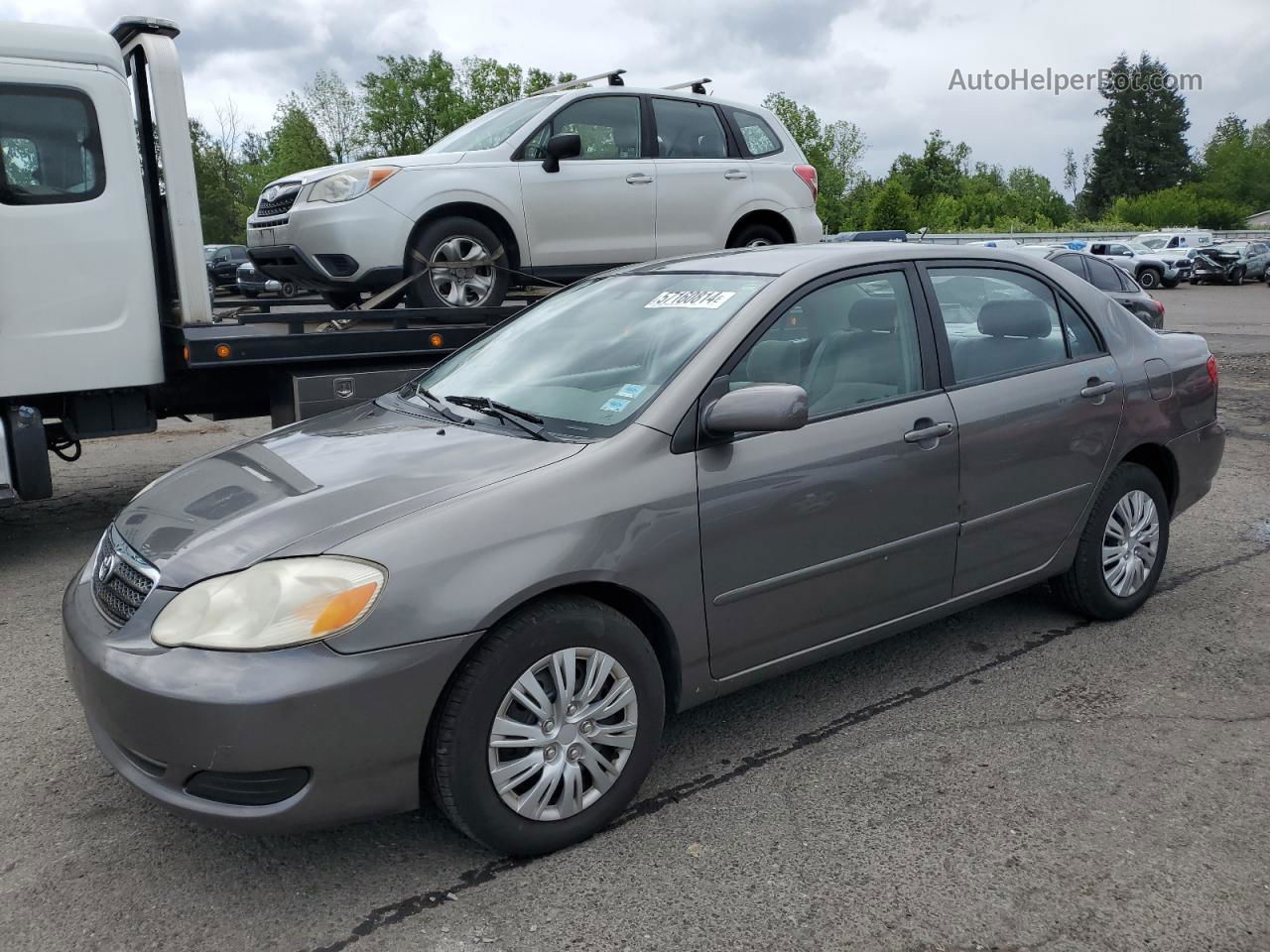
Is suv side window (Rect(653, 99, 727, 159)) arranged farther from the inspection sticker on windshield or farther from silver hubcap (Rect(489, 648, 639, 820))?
silver hubcap (Rect(489, 648, 639, 820))

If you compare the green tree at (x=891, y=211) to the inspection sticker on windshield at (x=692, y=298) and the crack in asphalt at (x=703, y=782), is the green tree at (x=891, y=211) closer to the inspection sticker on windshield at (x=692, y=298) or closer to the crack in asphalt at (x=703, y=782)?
the crack in asphalt at (x=703, y=782)

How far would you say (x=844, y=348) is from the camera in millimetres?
3668

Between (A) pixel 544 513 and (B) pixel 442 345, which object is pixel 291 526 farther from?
(B) pixel 442 345

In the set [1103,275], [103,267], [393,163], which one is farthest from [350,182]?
[1103,275]

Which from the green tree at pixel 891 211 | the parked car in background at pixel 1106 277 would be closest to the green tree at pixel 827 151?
the green tree at pixel 891 211

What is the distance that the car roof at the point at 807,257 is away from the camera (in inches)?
148

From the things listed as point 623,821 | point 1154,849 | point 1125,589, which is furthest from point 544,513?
point 1125,589

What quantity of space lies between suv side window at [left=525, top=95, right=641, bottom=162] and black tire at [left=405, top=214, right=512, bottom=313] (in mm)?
650

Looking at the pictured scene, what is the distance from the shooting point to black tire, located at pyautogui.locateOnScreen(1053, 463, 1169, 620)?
440 centimetres

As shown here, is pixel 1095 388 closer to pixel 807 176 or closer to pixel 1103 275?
pixel 807 176

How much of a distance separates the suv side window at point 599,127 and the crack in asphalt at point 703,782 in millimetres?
4508

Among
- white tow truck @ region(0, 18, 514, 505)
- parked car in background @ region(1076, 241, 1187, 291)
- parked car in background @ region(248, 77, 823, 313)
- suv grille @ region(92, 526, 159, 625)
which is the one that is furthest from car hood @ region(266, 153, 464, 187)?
parked car in background @ region(1076, 241, 1187, 291)

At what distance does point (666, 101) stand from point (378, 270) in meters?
2.49

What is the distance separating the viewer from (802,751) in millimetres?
3488
